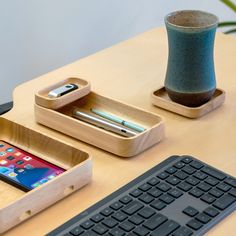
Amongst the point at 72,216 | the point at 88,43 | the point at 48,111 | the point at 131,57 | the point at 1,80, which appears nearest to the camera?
the point at 72,216

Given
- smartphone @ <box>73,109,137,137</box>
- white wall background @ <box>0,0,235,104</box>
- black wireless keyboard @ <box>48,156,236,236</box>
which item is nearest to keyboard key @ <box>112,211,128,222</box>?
black wireless keyboard @ <box>48,156,236,236</box>

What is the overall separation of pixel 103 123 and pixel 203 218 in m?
0.32

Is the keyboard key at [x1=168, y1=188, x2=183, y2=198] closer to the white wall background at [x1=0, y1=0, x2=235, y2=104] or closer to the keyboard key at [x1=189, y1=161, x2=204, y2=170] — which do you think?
the keyboard key at [x1=189, y1=161, x2=204, y2=170]

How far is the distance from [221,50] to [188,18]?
0.30 metres

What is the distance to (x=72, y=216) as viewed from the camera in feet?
2.95

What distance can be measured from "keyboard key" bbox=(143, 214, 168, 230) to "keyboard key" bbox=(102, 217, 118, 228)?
0.04 m

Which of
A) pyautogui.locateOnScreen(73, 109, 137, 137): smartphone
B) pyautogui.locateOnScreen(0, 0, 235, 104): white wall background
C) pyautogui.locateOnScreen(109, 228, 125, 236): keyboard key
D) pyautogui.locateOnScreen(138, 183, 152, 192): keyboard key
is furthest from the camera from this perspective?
pyautogui.locateOnScreen(0, 0, 235, 104): white wall background

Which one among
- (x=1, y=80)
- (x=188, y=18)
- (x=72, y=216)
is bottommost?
(x=1, y=80)

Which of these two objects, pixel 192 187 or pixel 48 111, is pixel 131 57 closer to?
pixel 48 111

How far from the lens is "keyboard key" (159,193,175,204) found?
926 mm

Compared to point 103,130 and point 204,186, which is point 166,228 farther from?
point 103,130

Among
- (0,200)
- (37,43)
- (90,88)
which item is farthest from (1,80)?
(0,200)

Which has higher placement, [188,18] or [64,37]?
[188,18]

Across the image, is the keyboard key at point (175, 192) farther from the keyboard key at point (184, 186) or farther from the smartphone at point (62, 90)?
the smartphone at point (62, 90)
